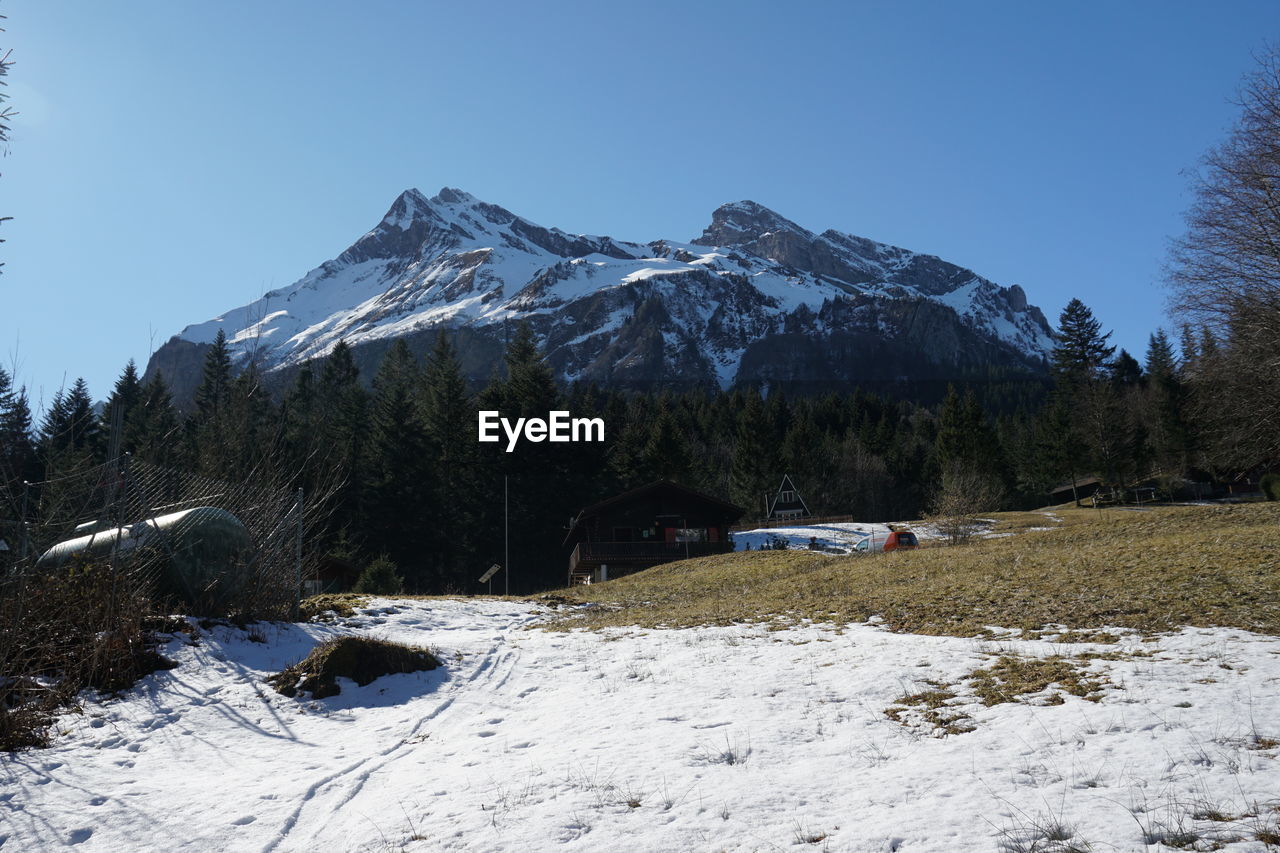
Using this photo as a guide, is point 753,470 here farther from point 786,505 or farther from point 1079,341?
point 1079,341

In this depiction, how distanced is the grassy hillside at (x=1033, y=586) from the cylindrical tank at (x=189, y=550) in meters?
7.59

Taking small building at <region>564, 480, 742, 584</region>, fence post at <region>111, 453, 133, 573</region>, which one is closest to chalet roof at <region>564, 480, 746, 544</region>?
small building at <region>564, 480, 742, 584</region>

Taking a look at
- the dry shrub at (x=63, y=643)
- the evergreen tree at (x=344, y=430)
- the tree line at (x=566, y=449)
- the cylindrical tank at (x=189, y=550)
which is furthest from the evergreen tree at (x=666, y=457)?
the dry shrub at (x=63, y=643)

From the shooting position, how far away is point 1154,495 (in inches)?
2490

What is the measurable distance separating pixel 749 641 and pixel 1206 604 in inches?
278

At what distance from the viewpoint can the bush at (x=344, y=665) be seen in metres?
10.8

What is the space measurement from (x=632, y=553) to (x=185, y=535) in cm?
3062

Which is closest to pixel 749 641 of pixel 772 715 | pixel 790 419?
pixel 772 715

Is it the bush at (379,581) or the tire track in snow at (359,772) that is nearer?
the tire track in snow at (359,772)

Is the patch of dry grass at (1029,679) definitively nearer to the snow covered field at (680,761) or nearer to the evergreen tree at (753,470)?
the snow covered field at (680,761)

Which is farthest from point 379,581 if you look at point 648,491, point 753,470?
point 753,470

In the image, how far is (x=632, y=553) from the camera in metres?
42.1

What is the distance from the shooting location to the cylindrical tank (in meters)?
12.0

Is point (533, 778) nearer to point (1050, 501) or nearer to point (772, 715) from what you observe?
point (772, 715)
